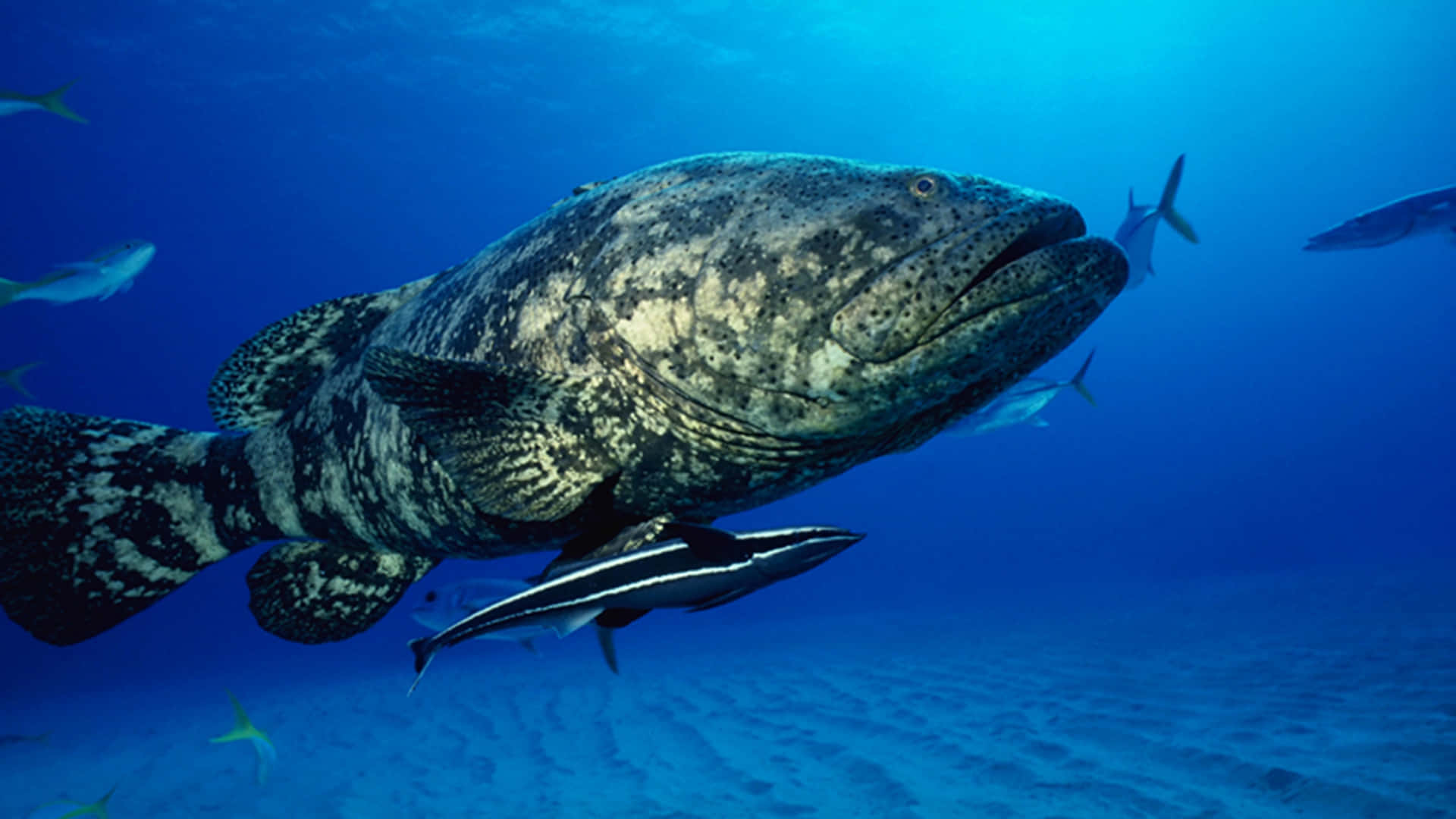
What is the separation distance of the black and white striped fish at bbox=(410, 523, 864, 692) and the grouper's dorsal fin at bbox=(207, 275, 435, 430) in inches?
62.1

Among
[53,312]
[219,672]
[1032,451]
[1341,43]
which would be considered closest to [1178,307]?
[1032,451]

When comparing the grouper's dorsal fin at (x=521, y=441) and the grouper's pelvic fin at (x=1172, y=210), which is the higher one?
the grouper's pelvic fin at (x=1172, y=210)

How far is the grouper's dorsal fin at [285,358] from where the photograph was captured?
262cm

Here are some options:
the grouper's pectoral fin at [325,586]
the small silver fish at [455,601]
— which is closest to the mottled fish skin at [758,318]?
the grouper's pectoral fin at [325,586]

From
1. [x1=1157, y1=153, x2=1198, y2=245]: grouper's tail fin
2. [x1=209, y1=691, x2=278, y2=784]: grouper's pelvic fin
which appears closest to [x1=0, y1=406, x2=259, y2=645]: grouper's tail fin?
[x1=209, y1=691, x2=278, y2=784]: grouper's pelvic fin

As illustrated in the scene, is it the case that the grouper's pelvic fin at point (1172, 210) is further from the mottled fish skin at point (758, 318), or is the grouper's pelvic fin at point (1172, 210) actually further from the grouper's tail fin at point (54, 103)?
the grouper's tail fin at point (54, 103)

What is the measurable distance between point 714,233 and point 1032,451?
10338 centimetres

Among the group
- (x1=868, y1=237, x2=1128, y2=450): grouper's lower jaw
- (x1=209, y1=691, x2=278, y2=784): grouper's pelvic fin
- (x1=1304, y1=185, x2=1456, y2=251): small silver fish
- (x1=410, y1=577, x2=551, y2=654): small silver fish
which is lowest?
(x1=209, y1=691, x2=278, y2=784): grouper's pelvic fin

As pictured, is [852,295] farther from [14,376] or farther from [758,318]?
[14,376]

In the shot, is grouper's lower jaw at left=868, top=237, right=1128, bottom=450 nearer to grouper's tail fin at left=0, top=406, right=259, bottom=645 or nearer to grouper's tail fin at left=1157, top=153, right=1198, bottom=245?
grouper's tail fin at left=0, top=406, right=259, bottom=645

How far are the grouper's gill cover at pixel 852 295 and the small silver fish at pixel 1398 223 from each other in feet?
27.3

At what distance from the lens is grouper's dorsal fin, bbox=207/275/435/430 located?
262 cm

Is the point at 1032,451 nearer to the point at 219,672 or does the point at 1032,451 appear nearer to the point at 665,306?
the point at 219,672

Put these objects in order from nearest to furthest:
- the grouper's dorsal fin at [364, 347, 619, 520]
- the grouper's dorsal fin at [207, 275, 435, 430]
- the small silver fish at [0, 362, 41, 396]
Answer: the grouper's dorsal fin at [364, 347, 619, 520], the grouper's dorsal fin at [207, 275, 435, 430], the small silver fish at [0, 362, 41, 396]
